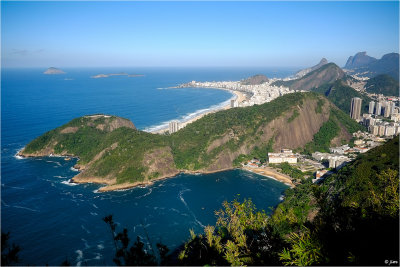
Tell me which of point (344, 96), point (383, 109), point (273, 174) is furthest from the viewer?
point (344, 96)

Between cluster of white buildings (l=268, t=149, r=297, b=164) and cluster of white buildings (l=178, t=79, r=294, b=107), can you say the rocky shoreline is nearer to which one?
cluster of white buildings (l=268, t=149, r=297, b=164)

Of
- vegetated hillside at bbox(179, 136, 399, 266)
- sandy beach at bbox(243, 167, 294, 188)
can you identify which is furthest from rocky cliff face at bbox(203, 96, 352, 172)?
vegetated hillside at bbox(179, 136, 399, 266)

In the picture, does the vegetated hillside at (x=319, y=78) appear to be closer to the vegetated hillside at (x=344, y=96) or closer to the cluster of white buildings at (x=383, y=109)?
the vegetated hillside at (x=344, y=96)

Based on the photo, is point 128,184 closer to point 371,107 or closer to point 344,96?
point 371,107

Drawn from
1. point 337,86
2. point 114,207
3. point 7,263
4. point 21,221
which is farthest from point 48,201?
point 337,86

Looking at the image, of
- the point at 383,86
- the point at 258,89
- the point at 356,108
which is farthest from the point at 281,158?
the point at 383,86
